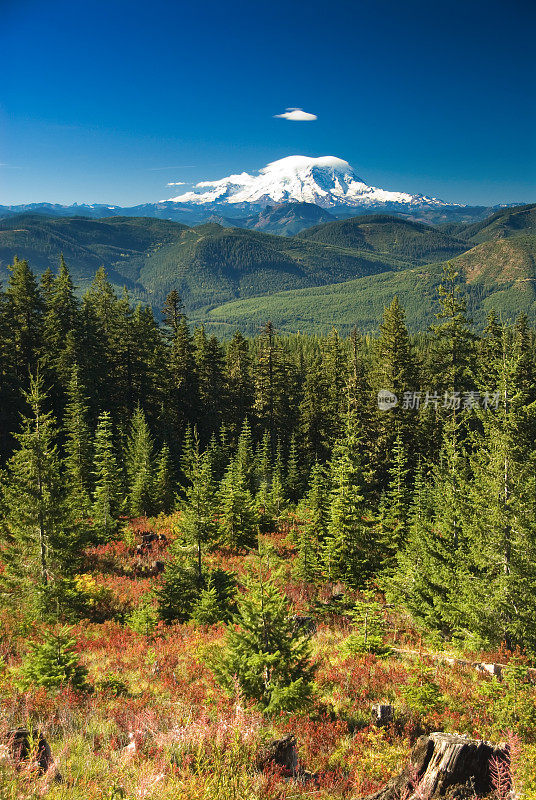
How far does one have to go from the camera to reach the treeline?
40.4 feet

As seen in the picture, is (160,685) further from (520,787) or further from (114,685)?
(520,787)

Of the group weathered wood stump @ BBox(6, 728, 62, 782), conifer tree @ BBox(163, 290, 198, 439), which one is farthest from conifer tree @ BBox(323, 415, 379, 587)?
conifer tree @ BBox(163, 290, 198, 439)

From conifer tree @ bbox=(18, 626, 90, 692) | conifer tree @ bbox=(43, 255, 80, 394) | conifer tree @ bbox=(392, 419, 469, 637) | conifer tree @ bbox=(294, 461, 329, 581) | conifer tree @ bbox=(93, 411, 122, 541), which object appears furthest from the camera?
conifer tree @ bbox=(43, 255, 80, 394)

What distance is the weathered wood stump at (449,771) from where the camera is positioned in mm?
5148

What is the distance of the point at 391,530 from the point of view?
72.1 feet

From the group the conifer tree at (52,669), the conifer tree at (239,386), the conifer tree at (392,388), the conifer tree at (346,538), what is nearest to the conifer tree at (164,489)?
the conifer tree at (346,538)

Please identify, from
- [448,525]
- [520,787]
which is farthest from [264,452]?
[520,787]

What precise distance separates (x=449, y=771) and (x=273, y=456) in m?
36.0

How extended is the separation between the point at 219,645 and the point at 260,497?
1443 centimetres

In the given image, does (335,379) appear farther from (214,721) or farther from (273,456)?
(214,721)

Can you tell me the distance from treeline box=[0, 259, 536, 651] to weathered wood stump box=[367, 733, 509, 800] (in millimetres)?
6599

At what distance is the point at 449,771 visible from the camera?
5227 millimetres

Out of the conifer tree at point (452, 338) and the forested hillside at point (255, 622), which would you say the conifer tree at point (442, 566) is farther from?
the conifer tree at point (452, 338)

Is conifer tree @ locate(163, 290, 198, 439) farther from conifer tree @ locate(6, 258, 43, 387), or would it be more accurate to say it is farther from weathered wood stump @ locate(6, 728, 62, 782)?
weathered wood stump @ locate(6, 728, 62, 782)
